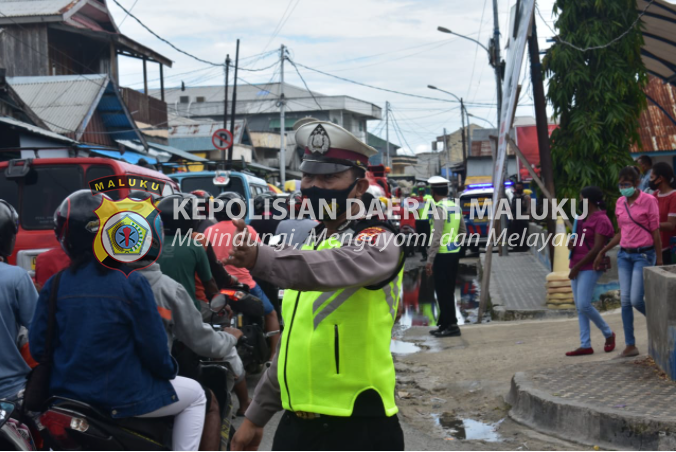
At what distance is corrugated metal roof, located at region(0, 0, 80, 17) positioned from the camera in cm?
2578

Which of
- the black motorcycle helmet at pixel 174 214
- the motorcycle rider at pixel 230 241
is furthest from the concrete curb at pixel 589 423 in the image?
the black motorcycle helmet at pixel 174 214

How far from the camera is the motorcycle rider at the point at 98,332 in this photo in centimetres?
317

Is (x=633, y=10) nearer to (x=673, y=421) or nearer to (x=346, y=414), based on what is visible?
(x=673, y=421)

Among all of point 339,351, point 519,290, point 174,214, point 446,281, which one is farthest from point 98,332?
point 519,290

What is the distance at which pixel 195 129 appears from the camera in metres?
40.3

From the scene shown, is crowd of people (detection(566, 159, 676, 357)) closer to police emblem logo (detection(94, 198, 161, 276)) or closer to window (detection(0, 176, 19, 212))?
police emblem logo (detection(94, 198, 161, 276))

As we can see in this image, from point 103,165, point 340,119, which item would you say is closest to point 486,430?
point 103,165

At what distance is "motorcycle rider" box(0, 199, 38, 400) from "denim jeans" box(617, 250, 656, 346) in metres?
5.67

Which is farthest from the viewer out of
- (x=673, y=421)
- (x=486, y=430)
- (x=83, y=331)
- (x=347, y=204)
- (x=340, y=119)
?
(x=340, y=119)

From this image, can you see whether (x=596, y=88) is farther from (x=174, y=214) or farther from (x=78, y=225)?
(x=78, y=225)

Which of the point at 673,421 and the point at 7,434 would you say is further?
the point at 673,421

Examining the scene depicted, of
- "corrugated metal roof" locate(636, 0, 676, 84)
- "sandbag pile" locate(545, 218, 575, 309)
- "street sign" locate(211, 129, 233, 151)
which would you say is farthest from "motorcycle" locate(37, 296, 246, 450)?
"street sign" locate(211, 129, 233, 151)

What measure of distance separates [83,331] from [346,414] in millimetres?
1211

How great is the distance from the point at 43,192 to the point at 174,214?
13.2ft
